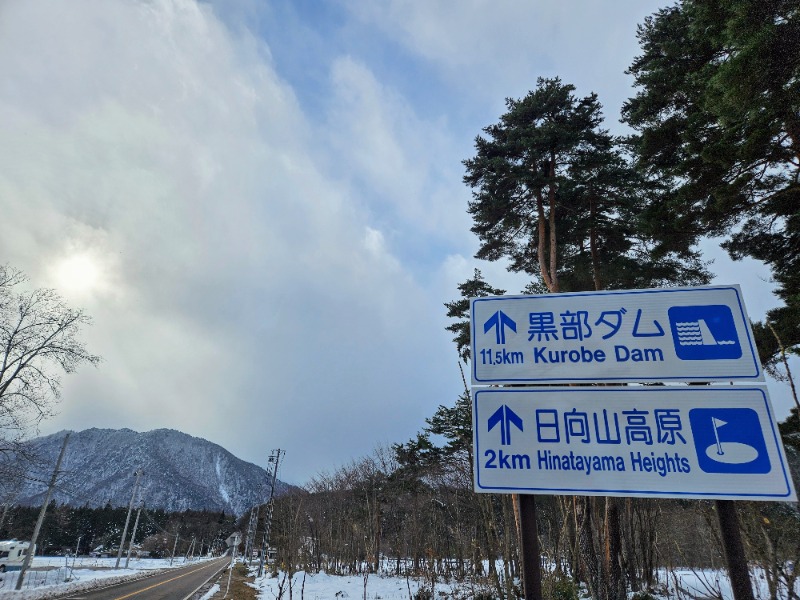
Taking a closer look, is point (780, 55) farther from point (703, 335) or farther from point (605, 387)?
point (605, 387)

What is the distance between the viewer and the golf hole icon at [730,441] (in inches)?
98.0

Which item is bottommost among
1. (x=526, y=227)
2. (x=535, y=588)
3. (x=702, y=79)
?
(x=535, y=588)

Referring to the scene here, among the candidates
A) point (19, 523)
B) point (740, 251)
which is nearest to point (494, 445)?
point (740, 251)

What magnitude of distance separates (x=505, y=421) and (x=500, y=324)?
0.80m

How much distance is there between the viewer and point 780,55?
19.8 feet

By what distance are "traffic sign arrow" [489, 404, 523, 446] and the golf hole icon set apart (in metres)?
1.13

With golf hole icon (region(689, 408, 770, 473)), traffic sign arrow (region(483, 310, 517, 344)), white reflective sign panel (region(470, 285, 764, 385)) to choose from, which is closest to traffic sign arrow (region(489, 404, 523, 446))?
white reflective sign panel (region(470, 285, 764, 385))

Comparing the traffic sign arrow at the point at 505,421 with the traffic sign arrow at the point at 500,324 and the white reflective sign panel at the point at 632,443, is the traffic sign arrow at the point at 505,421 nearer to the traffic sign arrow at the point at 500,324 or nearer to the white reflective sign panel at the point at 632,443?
the white reflective sign panel at the point at 632,443

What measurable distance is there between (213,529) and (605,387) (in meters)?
124

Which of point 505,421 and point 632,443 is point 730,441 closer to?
point 632,443

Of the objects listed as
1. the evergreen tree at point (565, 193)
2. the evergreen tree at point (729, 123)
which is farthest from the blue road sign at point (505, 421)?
the evergreen tree at point (565, 193)

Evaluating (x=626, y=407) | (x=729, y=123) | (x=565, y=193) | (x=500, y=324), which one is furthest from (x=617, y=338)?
(x=565, y=193)

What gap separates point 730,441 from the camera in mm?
2541

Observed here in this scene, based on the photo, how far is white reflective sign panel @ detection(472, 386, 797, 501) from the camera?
8.18ft
